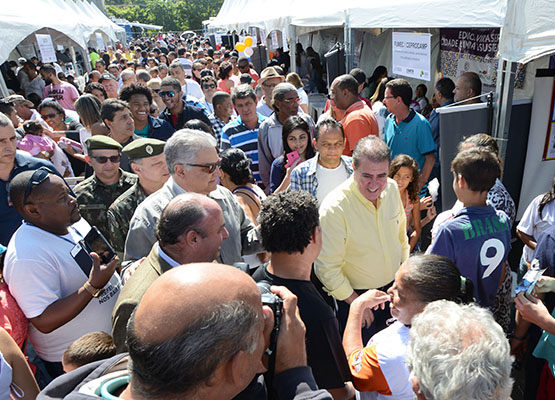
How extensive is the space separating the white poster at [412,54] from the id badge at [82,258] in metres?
4.15

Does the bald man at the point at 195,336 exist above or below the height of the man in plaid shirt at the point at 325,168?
above

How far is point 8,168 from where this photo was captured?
3045mm

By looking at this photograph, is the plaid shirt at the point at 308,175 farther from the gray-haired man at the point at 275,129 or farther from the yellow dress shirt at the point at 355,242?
the gray-haired man at the point at 275,129

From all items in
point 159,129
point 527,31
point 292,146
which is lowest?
point 292,146

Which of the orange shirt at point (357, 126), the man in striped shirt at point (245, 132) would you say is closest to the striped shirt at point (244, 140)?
the man in striped shirt at point (245, 132)

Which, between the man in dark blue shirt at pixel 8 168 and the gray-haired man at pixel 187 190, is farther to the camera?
the man in dark blue shirt at pixel 8 168

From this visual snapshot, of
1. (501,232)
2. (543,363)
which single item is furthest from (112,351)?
(543,363)

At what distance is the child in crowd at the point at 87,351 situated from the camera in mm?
1578

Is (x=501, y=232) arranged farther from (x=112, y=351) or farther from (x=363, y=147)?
(x=112, y=351)

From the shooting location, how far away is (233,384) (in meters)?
0.93

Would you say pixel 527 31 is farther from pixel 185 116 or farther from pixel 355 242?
pixel 185 116

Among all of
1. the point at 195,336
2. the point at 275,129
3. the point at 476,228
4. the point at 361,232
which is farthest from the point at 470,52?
the point at 195,336

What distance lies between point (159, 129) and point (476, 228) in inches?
137

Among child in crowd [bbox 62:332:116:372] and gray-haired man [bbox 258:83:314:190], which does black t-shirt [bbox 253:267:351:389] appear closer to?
child in crowd [bbox 62:332:116:372]
